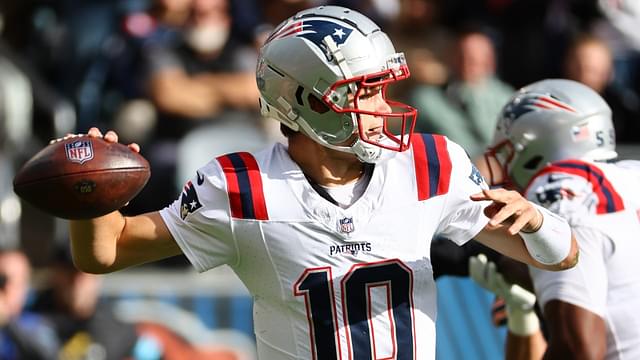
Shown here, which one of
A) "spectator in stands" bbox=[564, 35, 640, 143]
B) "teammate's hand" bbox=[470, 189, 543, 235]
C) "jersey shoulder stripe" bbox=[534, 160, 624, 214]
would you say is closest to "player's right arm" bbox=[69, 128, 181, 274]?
"teammate's hand" bbox=[470, 189, 543, 235]

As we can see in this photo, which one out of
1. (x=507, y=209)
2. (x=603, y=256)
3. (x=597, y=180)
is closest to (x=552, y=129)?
(x=597, y=180)

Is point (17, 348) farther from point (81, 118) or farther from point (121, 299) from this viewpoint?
point (81, 118)

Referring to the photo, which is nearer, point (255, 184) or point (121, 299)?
point (255, 184)

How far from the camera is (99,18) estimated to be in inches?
367

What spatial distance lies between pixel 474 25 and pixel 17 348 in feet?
11.9

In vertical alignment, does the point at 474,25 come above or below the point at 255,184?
below

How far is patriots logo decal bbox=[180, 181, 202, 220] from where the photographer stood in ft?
12.9

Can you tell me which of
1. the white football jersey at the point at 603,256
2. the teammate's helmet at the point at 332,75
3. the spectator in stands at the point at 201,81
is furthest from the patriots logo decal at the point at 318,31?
the spectator in stands at the point at 201,81

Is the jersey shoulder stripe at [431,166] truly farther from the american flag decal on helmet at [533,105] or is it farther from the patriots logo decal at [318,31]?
the american flag decal on helmet at [533,105]

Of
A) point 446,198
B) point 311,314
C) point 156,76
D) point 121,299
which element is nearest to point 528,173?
point 446,198

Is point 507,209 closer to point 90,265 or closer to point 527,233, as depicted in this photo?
point 527,233

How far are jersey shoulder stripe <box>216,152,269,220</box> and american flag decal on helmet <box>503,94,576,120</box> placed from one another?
1.46 metres

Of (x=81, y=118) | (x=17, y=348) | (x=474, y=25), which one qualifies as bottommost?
(x=17, y=348)

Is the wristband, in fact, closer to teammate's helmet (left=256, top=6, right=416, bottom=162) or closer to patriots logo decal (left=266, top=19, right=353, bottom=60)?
teammate's helmet (left=256, top=6, right=416, bottom=162)
